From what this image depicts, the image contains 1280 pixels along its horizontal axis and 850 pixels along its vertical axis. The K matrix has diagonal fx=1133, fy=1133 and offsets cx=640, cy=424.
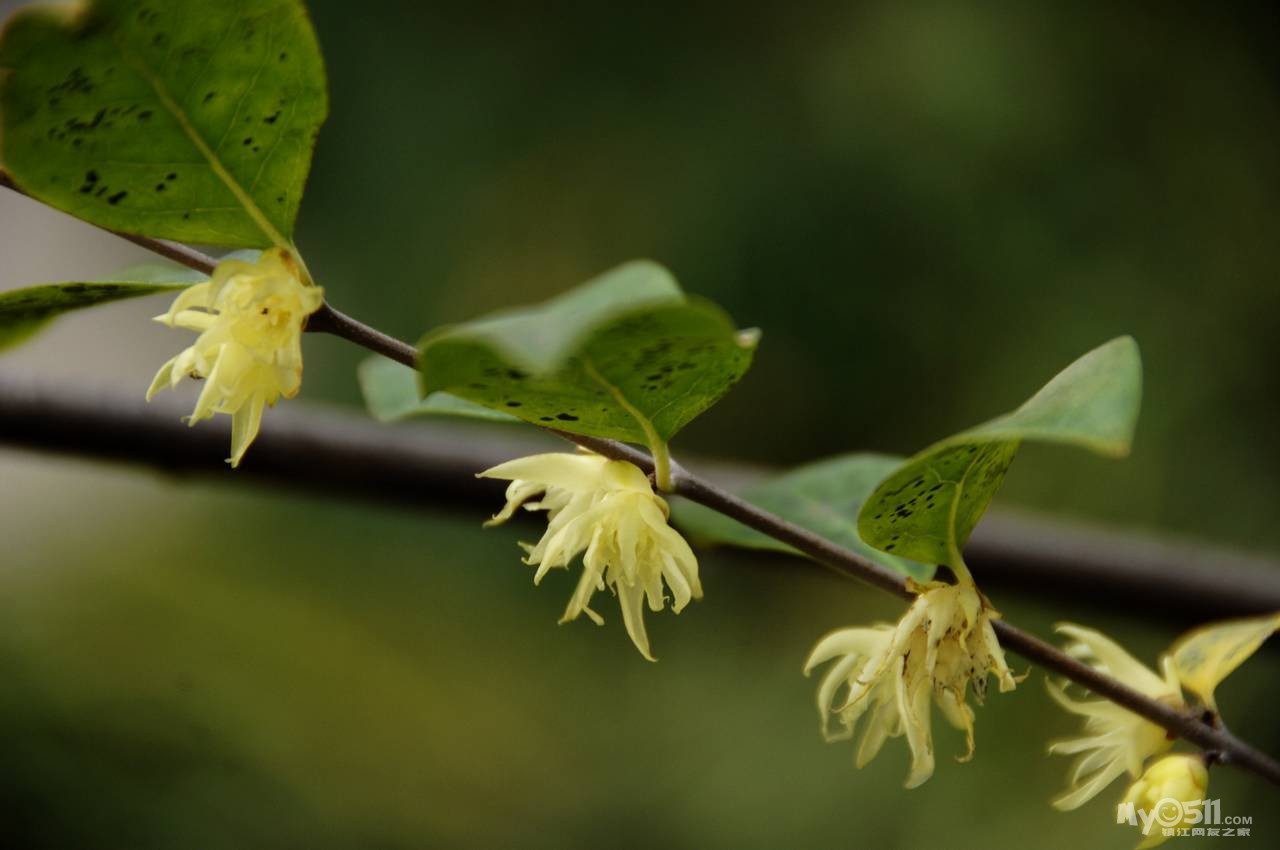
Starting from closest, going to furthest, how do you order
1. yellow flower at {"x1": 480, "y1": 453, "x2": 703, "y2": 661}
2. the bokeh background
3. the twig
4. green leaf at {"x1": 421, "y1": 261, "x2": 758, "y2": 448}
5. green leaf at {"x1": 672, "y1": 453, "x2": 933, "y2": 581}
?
green leaf at {"x1": 421, "y1": 261, "x2": 758, "y2": 448} < yellow flower at {"x1": 480, "y1": 453, "x2": 703, "y2": 661} < green leaf at {"x1": 672, "y1": 453, "x2": 933, "y2": 581} < the twig < the bokeh background

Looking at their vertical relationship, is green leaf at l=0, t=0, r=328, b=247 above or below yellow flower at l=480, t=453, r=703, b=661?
above

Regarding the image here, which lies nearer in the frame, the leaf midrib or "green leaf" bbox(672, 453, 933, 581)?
the leaf midrib

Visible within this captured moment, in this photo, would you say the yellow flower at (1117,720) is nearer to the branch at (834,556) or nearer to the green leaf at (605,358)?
the branch at (834,556)

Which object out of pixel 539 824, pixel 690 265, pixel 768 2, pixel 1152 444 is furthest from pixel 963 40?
pixel 539 824

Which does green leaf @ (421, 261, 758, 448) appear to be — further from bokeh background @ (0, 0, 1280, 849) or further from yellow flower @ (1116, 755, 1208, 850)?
bokeh background @ (0, 0, 1280, 849)

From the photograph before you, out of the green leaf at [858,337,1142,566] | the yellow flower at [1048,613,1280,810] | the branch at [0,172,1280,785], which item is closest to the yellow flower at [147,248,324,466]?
the branch at [0,172,1280,785]

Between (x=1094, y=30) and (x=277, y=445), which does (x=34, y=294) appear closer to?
(x=277, y=445)

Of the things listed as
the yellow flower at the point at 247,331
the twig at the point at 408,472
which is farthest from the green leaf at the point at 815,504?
the twig at the point at 408,472
